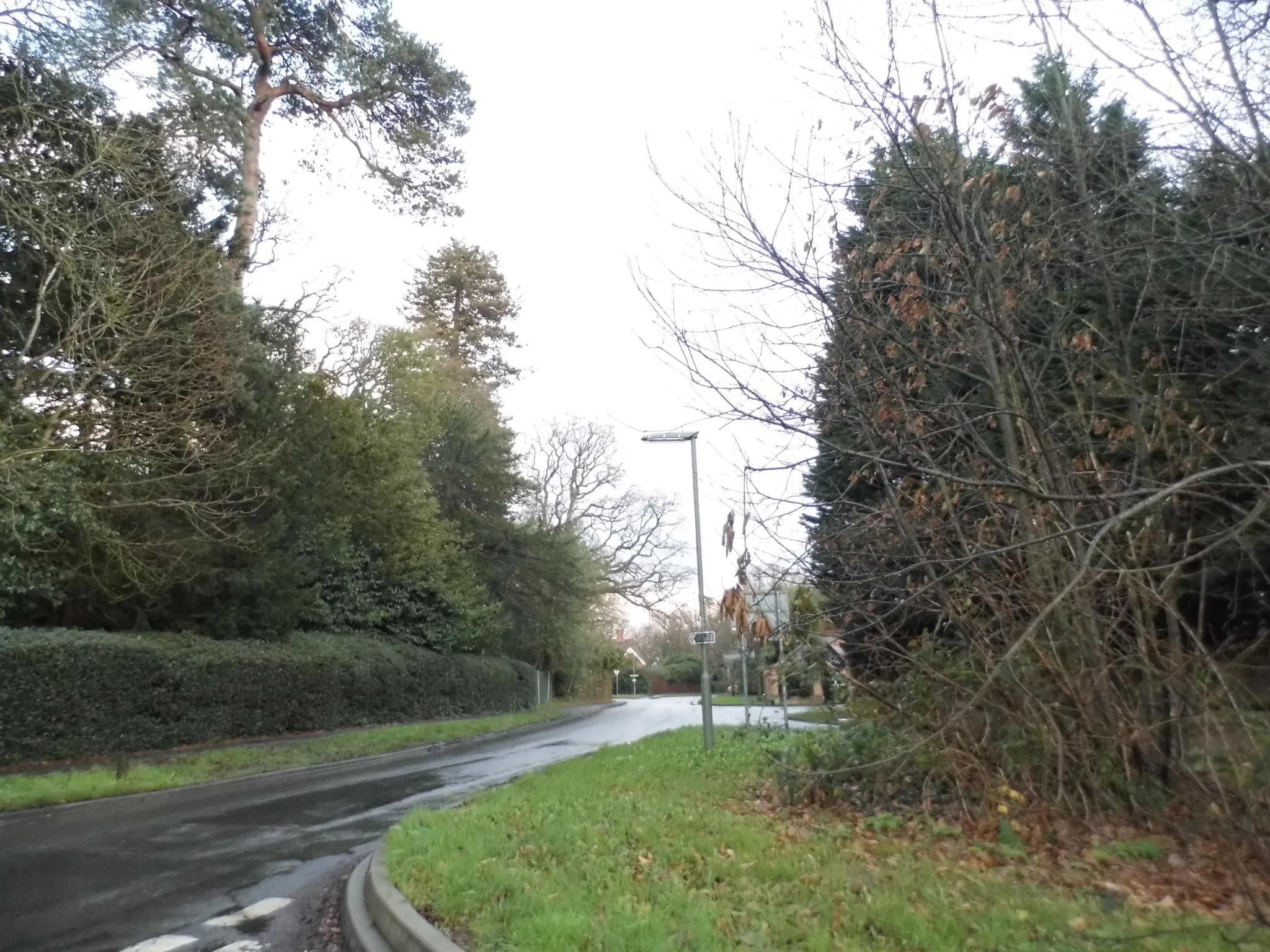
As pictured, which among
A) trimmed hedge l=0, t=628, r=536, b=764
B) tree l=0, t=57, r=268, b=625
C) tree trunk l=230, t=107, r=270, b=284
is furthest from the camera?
tree trunk l=230, t=107, r=270, b=284

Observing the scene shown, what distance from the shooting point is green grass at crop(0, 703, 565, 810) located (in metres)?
12.4

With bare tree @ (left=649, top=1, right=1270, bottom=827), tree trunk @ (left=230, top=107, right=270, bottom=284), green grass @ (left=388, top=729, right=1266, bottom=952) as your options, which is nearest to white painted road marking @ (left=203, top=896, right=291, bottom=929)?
green grass @ (left=388, top=729, right=1266, bottom=952)

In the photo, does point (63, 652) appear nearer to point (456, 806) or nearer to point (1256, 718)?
point (456, 806)

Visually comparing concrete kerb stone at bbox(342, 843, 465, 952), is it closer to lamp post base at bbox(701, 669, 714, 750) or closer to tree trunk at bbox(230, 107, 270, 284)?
lamp post base at bbox(701, 669, 714, 750)

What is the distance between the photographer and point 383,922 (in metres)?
6.05

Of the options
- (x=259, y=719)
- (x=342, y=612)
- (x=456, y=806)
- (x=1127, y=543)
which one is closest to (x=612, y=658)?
(x=342, y=612)

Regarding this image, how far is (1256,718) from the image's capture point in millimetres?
6324

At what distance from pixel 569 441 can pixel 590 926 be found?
37853 mm

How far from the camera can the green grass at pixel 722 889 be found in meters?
4.85

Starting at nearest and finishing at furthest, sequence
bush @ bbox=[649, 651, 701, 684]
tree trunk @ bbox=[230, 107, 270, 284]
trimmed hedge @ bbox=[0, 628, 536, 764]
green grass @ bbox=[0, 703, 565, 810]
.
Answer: green grass @ bbox=[0, 703, 565, 810], trimmed hedge @ bbox=[0, 628, 536, 764], tree trunk @ bbox=[230, 107, 270, 284], bush @ bbox=[649, 651, 701, 684]

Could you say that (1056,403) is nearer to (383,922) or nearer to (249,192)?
(383,922)

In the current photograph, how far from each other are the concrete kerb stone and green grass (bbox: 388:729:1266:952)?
12 cm

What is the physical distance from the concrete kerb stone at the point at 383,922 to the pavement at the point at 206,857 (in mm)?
275

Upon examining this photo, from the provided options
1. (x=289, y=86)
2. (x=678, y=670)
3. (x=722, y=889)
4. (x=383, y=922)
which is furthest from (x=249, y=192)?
(x=678, y=670)
